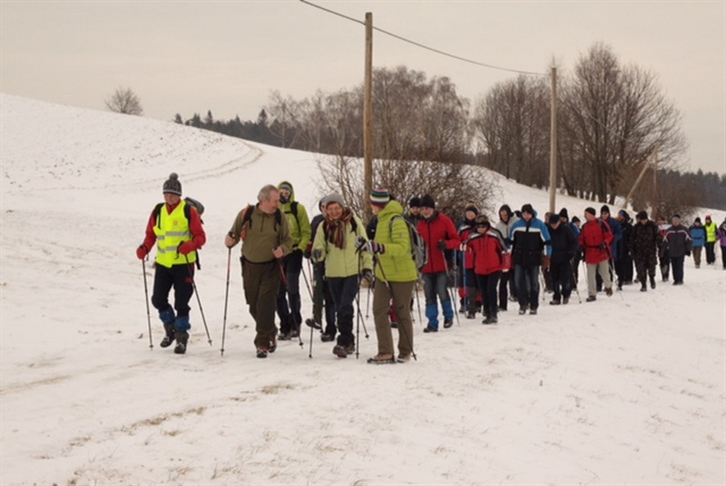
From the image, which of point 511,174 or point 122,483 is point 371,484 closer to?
point 122,483

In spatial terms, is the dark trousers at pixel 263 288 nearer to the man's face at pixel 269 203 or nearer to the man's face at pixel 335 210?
the man's face at pixel 269 203

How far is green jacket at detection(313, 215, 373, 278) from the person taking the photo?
10500 millimetres

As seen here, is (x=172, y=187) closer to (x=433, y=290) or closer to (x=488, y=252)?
(x=433, y=290)

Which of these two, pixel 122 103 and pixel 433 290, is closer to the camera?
pixel 433 290

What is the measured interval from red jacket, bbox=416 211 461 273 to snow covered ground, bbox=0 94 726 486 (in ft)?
3.90

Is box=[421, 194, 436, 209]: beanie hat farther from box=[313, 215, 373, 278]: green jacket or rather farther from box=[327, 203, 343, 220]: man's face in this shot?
box=[327, 203, 343, 220]: man's face

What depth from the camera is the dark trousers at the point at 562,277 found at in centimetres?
1841

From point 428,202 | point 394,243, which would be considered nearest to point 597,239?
point 428,202

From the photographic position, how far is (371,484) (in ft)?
21.0

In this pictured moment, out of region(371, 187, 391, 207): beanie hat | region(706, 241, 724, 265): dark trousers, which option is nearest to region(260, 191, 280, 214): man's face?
region(371, 187, 391, 207): beanie hat

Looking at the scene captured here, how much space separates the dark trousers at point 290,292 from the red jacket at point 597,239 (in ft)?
32.9

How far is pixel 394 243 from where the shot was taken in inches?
416

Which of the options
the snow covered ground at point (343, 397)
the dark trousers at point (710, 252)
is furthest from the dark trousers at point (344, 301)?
the dark trousers at point (710, 252)

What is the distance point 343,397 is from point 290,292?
12.1ft
